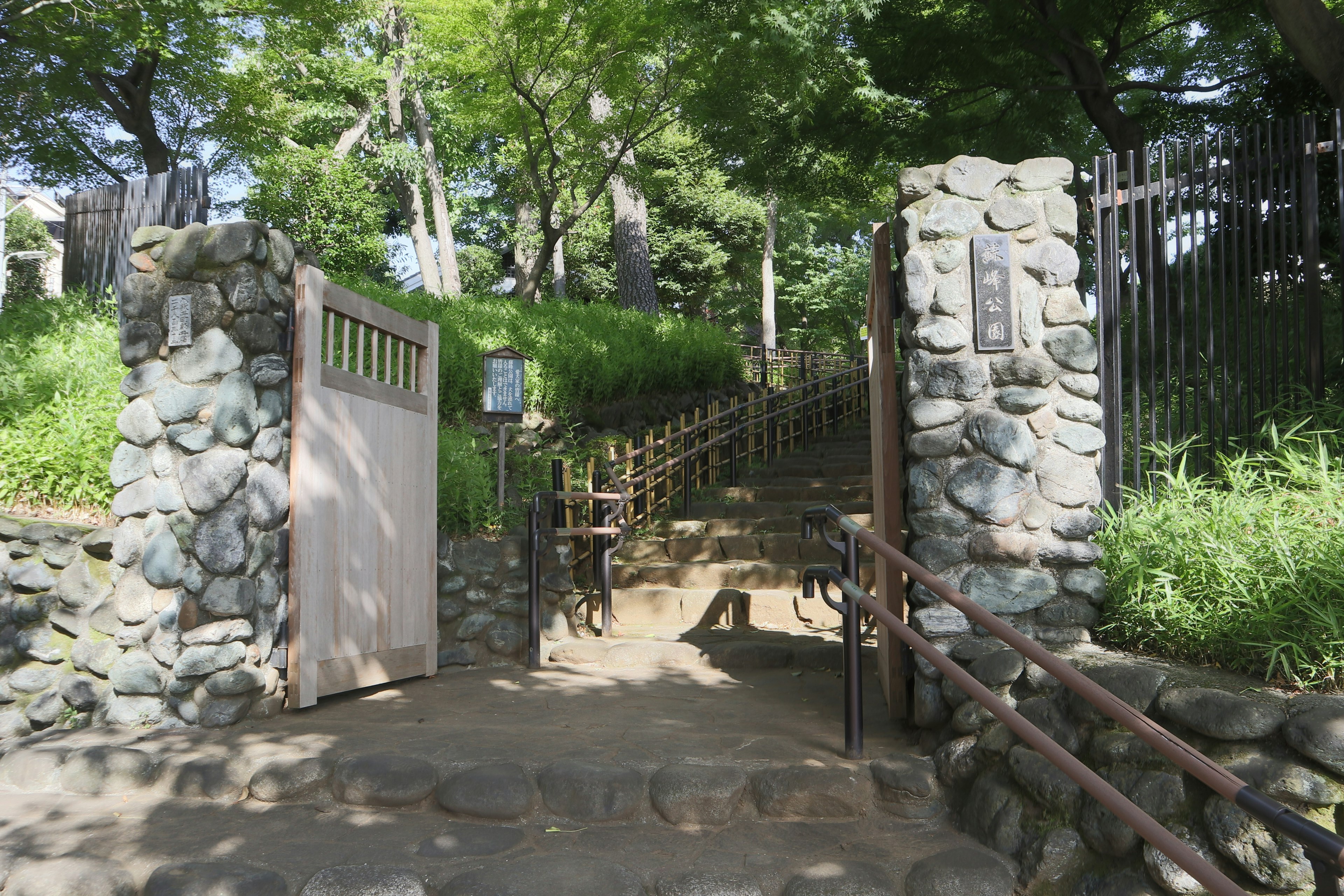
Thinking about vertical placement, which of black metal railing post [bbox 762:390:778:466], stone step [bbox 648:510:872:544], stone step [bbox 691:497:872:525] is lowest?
stone step [bbox 648:510:872:544]

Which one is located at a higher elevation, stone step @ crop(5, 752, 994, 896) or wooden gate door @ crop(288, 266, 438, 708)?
wooden gate door @ crop(288, 266, 438, 708)

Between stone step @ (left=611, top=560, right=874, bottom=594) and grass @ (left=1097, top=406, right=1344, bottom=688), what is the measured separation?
2.67 meters

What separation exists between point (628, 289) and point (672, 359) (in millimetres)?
2796

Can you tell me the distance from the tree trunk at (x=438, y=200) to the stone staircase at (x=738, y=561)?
7608mm

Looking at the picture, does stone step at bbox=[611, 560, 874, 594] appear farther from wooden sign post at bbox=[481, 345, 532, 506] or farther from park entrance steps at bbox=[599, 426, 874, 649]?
wooden sign post at bbox=[481, 345, 532, 506]

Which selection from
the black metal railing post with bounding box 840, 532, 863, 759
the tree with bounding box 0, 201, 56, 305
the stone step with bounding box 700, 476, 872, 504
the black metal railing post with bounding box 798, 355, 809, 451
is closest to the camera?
the black metal railing post with bounding box 840, 532, 863, 759

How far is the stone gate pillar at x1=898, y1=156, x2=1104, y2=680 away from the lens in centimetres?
348

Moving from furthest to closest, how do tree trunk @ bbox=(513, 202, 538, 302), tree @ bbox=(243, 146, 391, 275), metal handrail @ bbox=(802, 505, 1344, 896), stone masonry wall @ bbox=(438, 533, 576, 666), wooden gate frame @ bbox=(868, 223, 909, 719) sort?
1. tree @ bbox=(243, 146, 391, 275)
2. tree trunk @ bbox=(513, 202, 538, 302)
3. stone masonry wall @ bbox=(438, 533, 576, 666)
4. wooden gate frame @ bbox=(868, 223, 909, 719)
5. metal handrail @ bbox=(802, 505, 1344, 896)

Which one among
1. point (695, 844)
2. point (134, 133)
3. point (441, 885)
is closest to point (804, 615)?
point (695, 844)

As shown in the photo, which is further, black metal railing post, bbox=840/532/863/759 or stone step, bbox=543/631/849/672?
stone step, bbox=543/631/849/672

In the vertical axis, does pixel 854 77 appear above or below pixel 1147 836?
above

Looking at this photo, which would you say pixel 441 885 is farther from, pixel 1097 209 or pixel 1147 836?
pixel 1097 209

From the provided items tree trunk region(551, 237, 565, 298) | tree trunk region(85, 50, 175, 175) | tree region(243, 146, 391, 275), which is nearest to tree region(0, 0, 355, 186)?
tree trunk region(85, 50, 175, 175)

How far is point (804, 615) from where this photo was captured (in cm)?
588
